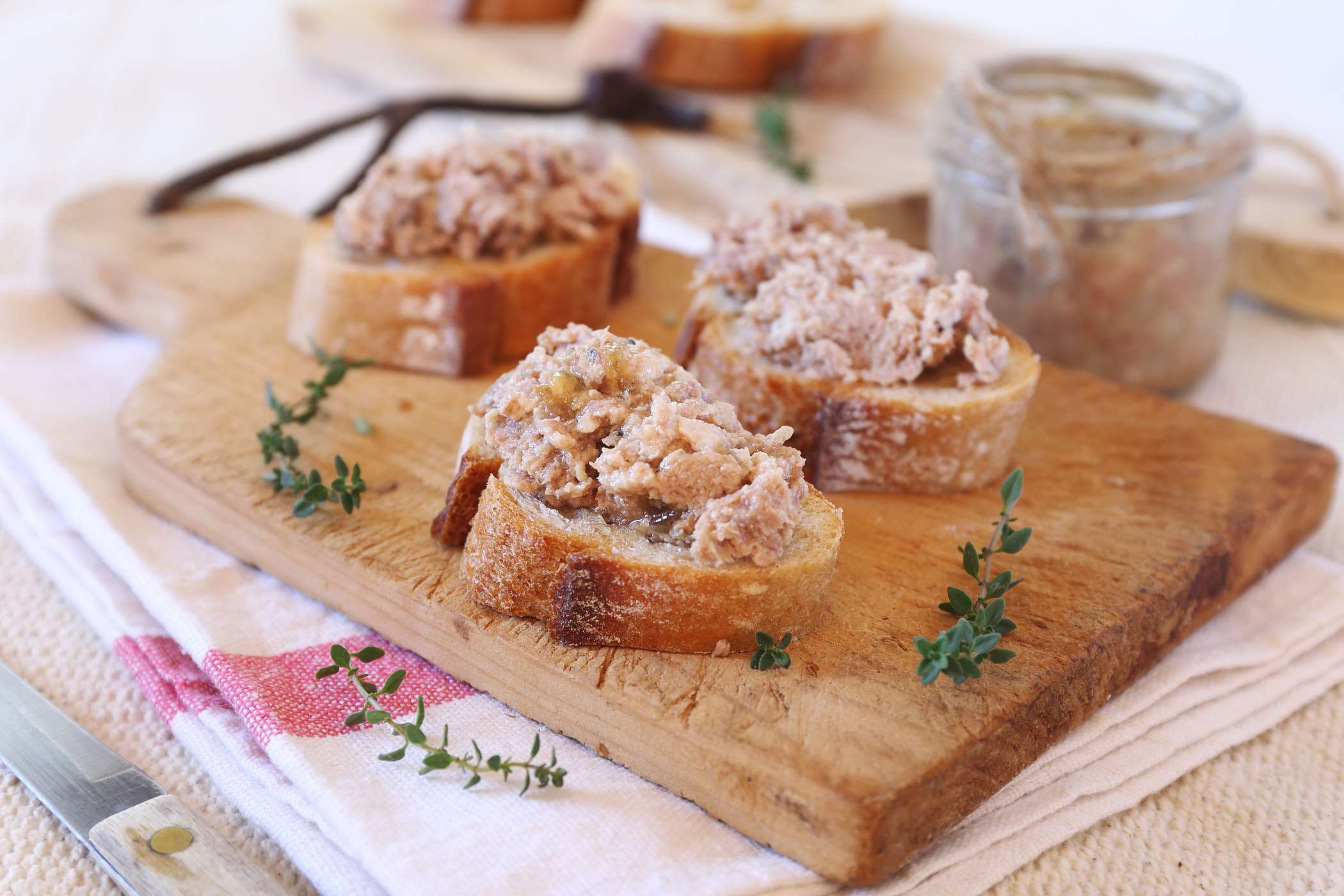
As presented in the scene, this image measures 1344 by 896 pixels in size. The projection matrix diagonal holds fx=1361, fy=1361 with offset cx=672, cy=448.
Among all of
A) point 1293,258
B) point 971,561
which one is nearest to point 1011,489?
point 971,561

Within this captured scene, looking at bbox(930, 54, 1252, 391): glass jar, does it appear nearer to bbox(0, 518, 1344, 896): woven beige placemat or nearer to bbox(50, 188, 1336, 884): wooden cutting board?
bbox(50, 188, 1336, 884): wooden cutting board

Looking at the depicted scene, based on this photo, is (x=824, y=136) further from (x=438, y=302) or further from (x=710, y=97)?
(x=438, y=302)

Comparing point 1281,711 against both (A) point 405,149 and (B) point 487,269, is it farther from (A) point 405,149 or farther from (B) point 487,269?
(A) point 405,149

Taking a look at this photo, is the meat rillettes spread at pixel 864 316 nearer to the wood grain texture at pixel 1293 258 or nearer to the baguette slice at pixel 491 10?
the wood grain texture at pixel 1293 258

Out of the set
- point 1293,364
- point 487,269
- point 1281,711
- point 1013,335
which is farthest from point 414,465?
point 1293,364

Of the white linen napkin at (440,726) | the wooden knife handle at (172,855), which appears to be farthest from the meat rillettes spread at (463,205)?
the wooden knife handle at (172,855)
